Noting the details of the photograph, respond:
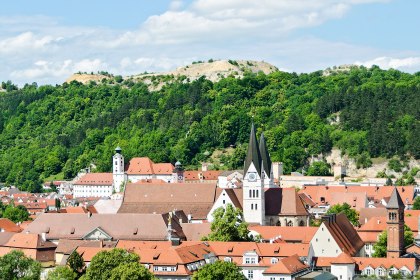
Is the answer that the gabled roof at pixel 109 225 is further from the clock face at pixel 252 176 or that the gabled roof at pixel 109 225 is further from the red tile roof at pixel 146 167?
the red tile roof at pixel 146 167

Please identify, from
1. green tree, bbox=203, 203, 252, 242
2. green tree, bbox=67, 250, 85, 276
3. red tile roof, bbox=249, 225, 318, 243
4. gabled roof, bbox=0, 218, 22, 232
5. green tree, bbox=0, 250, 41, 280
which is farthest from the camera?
gabled roof, bbox=0, 218, 22, 232

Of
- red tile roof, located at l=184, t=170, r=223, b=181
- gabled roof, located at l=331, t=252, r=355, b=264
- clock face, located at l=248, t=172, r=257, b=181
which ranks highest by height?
red tile roof, located at l=184, t=170, r=223, b=181

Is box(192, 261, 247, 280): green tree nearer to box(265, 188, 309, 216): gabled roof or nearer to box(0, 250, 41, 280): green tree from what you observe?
box(0, 250, 41, 280): green tree

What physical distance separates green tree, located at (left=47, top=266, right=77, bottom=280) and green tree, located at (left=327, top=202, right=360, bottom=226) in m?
40.2

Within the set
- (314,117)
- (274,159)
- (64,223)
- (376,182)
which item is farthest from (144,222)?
(314,117)

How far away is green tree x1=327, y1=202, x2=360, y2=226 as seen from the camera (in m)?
108

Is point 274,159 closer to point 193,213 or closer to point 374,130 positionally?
point 374,130

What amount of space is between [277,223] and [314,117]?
89874 millimetres

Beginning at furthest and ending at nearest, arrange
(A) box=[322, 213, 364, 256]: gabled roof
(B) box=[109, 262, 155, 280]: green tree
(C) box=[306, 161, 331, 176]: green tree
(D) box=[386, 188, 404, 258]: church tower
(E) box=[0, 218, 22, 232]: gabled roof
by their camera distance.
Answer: (C) box=[306, 161, 331, 176]: green tree < (E) box=[0, 218, 22, 232]: gabled roof < (D) box=[386, 188, 404, 258]: church tower < (A) box=[322, 213, 364, 256]: gabled roof < (B) box=[109, 262, 155, 280]: green tree

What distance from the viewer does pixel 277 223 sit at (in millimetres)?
99312

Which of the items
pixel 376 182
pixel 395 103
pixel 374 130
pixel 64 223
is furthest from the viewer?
pixel 395 103

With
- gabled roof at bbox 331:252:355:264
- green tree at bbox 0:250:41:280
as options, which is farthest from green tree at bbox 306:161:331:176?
green tree at bbox 0:250:41:280

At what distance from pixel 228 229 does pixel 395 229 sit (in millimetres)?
14727

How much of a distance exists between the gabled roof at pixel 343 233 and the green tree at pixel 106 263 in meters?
19.7
